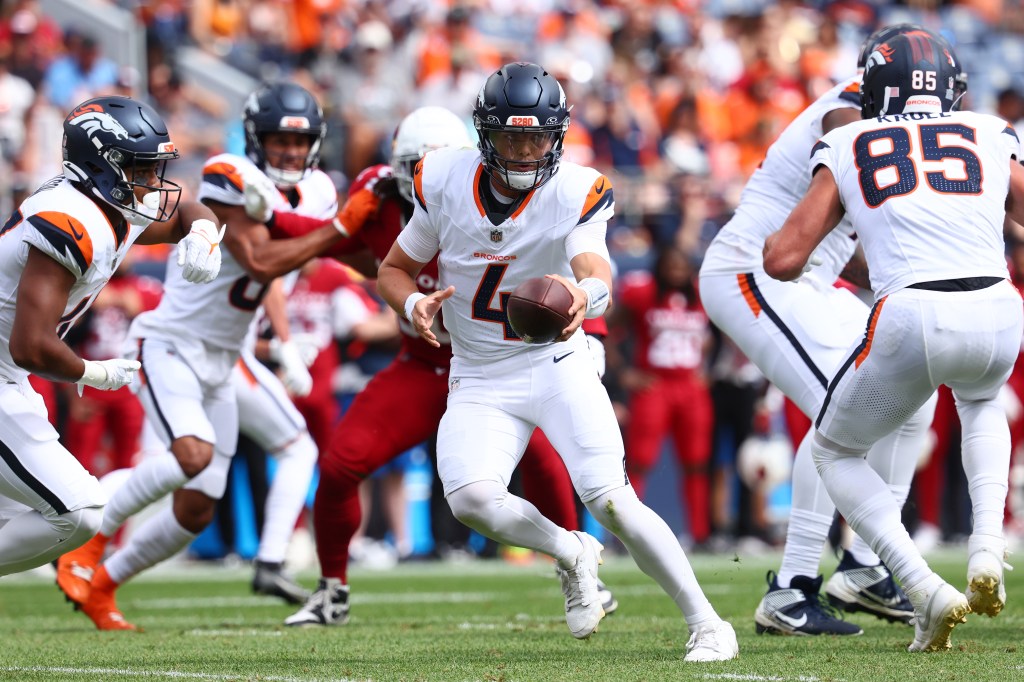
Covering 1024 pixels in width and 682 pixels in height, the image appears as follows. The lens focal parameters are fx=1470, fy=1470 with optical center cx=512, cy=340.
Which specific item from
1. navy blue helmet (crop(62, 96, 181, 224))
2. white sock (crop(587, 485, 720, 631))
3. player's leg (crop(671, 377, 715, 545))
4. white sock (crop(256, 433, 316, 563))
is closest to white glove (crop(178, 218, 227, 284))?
navy blue helmet (crop(62, 96, 181, 224))

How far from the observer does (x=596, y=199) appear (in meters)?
4.67

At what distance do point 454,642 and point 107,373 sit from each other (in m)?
1.58

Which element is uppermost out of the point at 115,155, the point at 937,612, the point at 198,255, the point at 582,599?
the point at 115,155

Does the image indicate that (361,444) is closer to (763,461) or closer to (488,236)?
(488,236)

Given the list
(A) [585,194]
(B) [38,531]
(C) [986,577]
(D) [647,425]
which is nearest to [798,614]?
(C) [986,577]

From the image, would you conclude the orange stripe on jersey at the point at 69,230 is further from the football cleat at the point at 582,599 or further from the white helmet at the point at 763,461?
the white helmet at the point at 763,461

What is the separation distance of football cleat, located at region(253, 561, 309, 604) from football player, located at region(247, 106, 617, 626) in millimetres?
777

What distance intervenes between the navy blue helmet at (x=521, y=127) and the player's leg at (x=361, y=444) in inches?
56.1

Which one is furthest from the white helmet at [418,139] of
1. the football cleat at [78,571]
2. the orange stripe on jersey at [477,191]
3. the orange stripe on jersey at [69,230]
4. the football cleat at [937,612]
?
the football cleat at [937,612]

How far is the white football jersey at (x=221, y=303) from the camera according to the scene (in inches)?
254

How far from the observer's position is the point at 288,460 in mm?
6969

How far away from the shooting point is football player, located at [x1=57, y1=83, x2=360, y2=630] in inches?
241

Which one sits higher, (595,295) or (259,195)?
(259,195)

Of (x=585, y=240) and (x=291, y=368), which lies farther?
(x=291, y=368)
